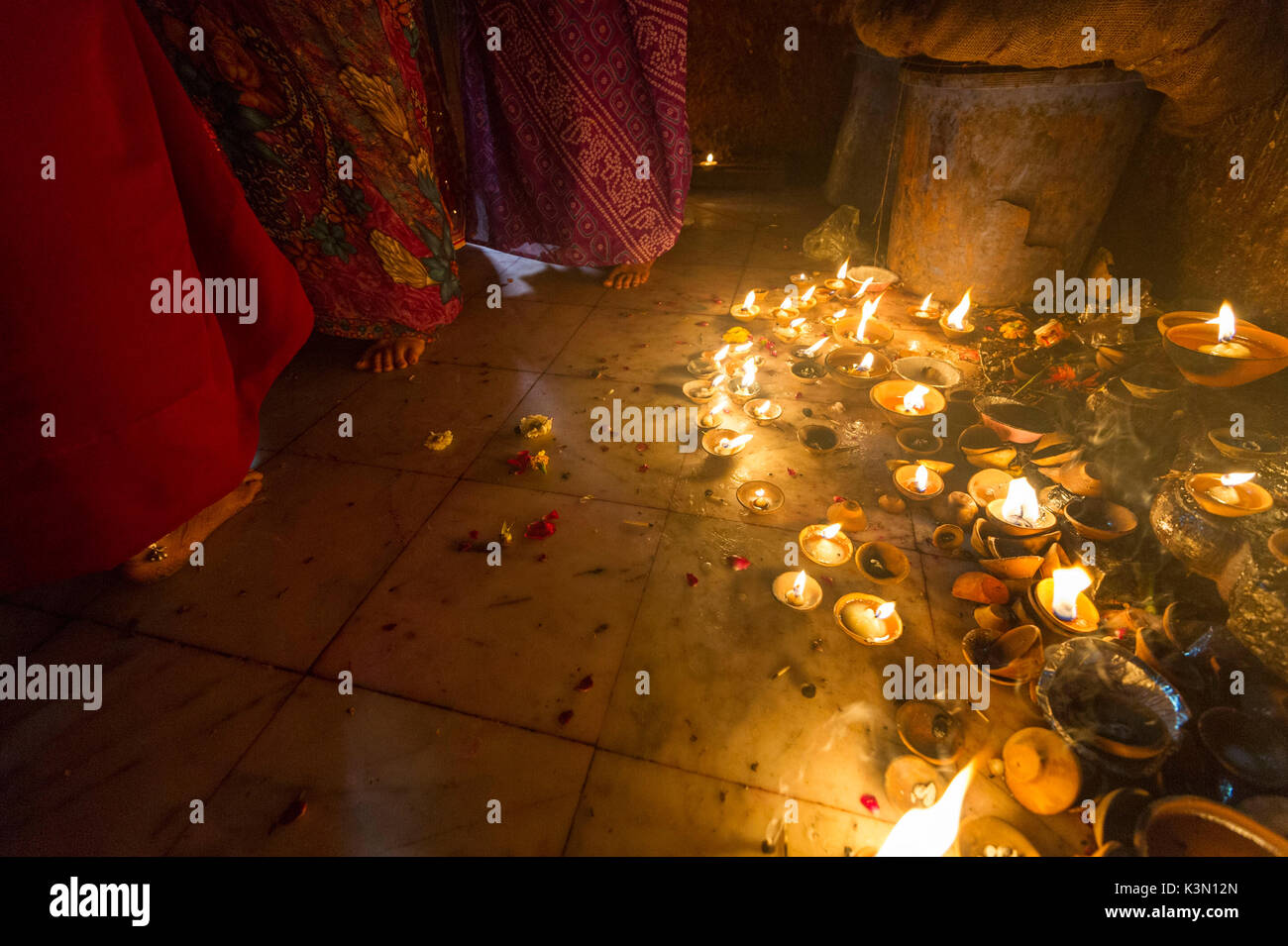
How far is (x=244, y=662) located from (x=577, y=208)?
148 inches

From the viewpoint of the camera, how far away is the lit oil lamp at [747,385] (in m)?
3.44

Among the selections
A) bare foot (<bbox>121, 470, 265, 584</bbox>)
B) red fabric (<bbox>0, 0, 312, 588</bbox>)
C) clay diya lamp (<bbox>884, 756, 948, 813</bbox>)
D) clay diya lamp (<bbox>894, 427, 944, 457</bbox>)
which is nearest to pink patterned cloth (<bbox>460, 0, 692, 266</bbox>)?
red fabric (<bbox>0, 0, 312, 588</bbox>)

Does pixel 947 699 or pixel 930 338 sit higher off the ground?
pixel 930 338

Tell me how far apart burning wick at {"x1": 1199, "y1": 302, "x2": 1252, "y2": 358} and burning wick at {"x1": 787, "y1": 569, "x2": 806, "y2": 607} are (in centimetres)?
223

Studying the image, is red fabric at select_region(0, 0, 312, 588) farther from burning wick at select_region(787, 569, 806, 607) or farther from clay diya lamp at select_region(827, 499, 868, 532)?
clay diya lamp at select_region(827, 499, 868, 532)

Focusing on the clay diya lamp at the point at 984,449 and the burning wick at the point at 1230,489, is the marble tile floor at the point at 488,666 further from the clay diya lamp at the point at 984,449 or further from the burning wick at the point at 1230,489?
the burning wick at the point at 1230,489

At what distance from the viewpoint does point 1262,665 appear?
1838 millimetres

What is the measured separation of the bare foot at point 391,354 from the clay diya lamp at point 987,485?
146 inches

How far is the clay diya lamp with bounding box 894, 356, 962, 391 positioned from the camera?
11.0ft

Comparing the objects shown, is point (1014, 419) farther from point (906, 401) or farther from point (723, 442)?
point (723, 442)

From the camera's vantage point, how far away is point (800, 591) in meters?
2.29

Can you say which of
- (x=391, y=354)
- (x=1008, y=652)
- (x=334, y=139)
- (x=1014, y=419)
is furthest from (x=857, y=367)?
(x=334, y=139)

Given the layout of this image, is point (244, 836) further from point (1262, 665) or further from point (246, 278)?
point (1262, 665)
